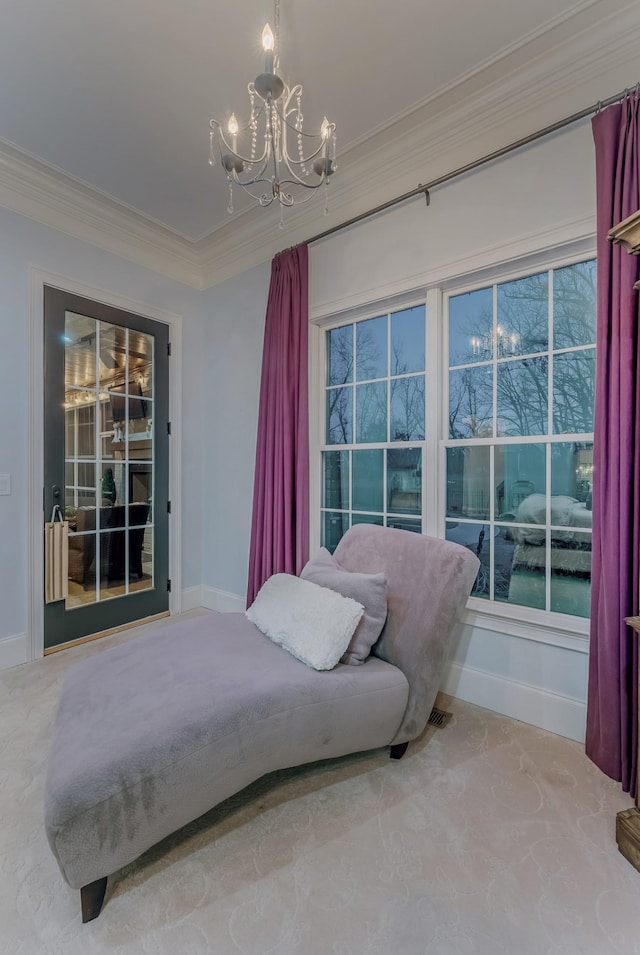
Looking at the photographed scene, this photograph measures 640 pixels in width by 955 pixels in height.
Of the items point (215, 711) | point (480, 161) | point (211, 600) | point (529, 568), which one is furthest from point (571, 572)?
point (211, 600)

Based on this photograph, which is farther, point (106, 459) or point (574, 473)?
point (106, 459)

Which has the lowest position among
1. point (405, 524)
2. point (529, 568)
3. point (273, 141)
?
point (529, 568)

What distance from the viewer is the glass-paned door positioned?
2.80 metres

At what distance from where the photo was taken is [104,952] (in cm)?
106

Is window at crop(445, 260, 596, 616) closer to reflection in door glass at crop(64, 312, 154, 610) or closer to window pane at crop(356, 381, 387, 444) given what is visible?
window pane at crop(356, 381, 387, 444)

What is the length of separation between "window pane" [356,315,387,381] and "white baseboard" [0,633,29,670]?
2699mm

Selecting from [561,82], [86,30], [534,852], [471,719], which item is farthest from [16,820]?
[561,82]

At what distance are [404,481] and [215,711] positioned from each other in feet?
5.35

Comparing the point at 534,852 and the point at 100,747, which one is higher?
the point at 100,747

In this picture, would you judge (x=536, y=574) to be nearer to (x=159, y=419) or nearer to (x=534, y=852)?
(x=534, y=852)

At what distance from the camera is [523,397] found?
2111mm

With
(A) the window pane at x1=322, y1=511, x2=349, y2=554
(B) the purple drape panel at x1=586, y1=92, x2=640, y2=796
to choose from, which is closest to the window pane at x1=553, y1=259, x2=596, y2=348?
(B) the purple drape panel at x1=586, y1=92, x2=640, y2=796

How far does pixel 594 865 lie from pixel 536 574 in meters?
1.09

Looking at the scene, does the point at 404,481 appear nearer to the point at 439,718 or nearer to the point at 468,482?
the point at 468,482
